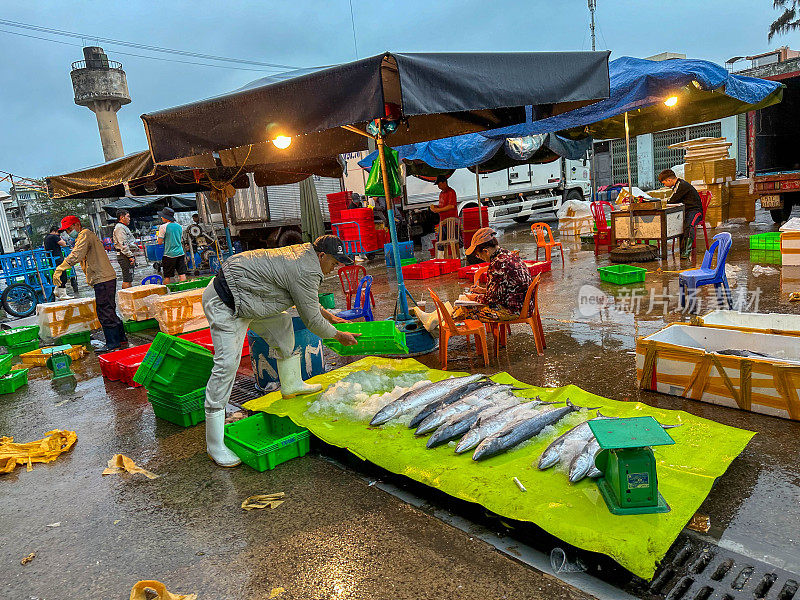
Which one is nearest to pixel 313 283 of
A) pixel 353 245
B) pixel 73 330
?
pixel 73 330

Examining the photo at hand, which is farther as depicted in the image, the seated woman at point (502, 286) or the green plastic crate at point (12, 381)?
the green plastic crate at point (12, 381)

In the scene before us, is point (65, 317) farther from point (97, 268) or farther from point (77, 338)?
point (97, 268)

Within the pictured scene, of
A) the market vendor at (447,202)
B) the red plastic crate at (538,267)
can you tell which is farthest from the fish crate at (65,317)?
the market vendor at (447,202)

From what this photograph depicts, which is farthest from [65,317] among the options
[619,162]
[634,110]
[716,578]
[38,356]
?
[619,162]

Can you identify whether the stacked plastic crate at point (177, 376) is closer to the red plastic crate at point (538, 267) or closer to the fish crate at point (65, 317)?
the fish crate at point (65, 317)

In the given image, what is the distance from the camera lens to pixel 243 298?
416 centimetres

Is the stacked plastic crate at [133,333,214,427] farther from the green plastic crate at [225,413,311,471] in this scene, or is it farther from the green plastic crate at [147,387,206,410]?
the green plastic crate at [225,413,311,471]

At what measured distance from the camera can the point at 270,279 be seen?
13.8 ft

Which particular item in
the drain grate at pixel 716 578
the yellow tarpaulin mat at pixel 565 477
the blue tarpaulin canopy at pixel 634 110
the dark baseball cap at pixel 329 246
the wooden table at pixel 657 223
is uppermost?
the blue tarpaulin canopy at pixel 634 110

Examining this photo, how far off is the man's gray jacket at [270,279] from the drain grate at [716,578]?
9.42ft

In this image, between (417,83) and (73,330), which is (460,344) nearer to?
(417,83)

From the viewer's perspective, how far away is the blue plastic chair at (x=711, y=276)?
661 cm

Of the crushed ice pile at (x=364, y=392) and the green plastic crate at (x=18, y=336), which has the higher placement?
the green plastic crate at (x=18, y=336)

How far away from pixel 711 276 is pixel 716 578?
5.16m
